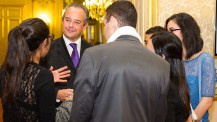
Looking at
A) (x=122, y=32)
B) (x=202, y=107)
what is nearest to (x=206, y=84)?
(x=202, y=107)

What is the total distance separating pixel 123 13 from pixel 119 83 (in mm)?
400

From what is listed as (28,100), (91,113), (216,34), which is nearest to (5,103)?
(28,100)

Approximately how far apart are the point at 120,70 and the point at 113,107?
0.19 m

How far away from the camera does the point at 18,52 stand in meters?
1.92

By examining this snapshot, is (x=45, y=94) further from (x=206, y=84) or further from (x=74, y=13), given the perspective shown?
(x=206, y=84)

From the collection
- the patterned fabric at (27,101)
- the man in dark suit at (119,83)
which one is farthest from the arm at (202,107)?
the patterned fabric at (27,101)

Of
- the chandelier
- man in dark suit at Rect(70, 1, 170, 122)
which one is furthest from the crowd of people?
the chandelier

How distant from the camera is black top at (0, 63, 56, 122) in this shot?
1.88 m

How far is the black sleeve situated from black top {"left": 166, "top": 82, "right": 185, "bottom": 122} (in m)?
0.68

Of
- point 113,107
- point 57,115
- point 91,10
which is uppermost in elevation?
point 91,10

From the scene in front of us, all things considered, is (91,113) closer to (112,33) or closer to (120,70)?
(120,70)

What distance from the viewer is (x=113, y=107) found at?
5.20 feet

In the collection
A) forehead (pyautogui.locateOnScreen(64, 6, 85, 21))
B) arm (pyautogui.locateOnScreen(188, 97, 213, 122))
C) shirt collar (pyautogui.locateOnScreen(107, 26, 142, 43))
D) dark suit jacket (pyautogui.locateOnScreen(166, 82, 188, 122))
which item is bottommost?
arm (pyautogui.locateOnScreen(188, 97, 213, 122))

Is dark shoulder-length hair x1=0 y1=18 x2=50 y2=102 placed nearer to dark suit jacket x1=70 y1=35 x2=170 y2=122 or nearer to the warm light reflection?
dark suit jacket x1=70 y1=35 x2=170 y2=122
